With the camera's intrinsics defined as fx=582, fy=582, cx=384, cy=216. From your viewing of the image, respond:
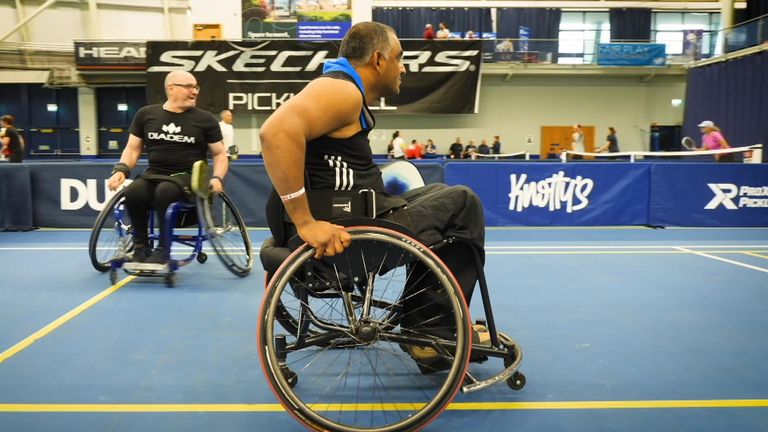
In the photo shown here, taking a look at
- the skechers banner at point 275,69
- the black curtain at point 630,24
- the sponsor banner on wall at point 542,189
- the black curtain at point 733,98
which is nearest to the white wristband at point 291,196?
the sponsor banner on wall at point 542,189

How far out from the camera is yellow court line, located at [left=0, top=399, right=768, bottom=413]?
219cm

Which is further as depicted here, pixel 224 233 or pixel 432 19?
pixel 432 19

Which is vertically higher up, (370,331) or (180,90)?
(180,90)

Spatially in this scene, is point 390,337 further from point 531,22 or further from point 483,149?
point 531,22

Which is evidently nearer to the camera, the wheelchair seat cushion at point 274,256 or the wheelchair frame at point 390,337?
the wheelchair frame at point 390,337

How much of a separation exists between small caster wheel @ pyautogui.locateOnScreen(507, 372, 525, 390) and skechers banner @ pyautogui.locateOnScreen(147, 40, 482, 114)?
13.9 m

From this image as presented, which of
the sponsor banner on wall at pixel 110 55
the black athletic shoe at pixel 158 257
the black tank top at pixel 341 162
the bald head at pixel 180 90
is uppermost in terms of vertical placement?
the sponsor banner on wall at pixel 110 55

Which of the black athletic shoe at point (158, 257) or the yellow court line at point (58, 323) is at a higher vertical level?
the black athletic shoe at point (158, 257)

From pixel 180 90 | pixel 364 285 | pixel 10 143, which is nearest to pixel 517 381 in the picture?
pixel 364 285

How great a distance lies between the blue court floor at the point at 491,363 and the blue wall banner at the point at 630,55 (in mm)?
15994

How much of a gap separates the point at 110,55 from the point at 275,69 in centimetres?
590

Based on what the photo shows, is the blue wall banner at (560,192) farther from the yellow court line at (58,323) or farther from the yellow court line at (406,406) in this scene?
the yellow court line at (406,406)

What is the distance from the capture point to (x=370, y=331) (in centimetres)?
201

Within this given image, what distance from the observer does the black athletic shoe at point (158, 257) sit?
4.13 m
